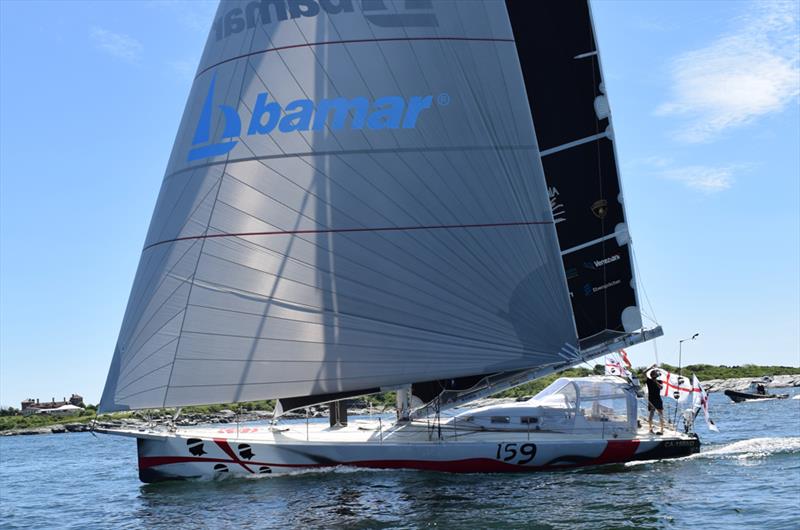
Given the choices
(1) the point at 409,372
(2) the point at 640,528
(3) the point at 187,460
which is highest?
(1) the point at 409,372

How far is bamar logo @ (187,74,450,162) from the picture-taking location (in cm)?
1970

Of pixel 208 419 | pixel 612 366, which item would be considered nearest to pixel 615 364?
pixel 612 366

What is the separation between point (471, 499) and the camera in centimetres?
1592

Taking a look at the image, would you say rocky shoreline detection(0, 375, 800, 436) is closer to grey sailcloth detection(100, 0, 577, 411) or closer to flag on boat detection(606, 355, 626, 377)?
flag on boat detection(606, 355, 626, 377)

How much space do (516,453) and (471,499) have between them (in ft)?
10.5

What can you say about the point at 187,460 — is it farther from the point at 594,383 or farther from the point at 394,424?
the point at 594,383

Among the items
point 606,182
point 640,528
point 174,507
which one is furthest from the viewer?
point 606,182

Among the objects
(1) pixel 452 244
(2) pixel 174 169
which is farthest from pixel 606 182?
(2) pixel 174 169

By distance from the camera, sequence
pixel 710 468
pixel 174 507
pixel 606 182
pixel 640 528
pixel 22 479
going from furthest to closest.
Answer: pixel 22 479 → pixel 606 182 → pixel 710 468 → pixel 174 507 → pixel 640 528

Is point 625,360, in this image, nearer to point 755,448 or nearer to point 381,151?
point 755,448

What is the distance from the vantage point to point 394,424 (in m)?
20.8

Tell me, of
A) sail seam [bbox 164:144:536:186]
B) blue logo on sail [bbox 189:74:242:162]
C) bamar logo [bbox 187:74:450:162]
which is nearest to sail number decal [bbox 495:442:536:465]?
sail seam [bbox 164:144:536:186]

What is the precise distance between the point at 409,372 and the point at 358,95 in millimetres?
6334

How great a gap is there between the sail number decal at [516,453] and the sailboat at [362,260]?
4 cm
